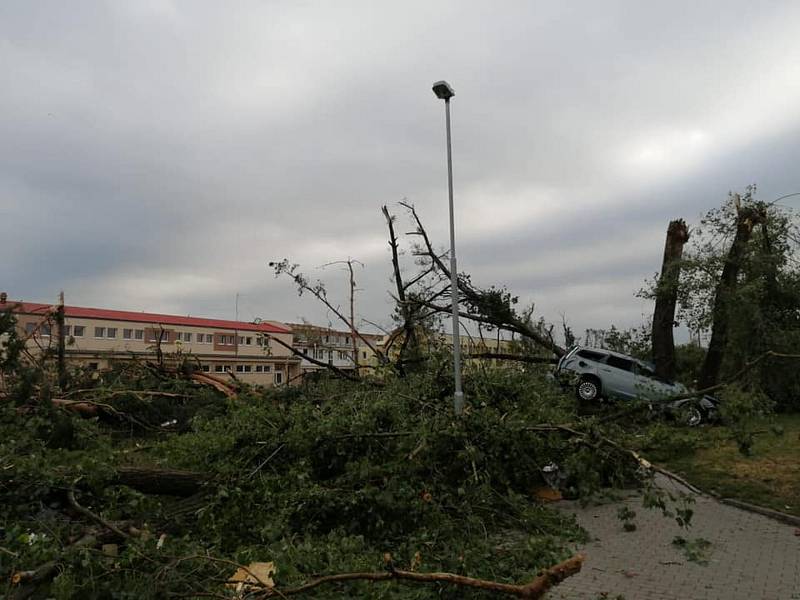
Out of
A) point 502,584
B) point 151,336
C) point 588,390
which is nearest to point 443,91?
point 502,584

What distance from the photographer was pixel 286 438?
5930 mm

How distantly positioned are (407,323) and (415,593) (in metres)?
9.27

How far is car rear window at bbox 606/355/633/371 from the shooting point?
517 inches

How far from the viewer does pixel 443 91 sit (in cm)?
780

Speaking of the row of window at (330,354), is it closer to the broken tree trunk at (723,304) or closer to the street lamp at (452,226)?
the street lamp at (452,226)

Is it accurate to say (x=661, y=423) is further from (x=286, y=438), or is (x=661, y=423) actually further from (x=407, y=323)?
(x=407, y=323)

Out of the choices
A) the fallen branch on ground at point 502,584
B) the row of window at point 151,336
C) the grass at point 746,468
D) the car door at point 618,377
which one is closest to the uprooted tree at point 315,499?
the fallen branch on ground at point 502,584

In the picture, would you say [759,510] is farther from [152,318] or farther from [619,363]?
[152,318]

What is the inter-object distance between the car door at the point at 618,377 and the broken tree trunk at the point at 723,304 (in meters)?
4.90

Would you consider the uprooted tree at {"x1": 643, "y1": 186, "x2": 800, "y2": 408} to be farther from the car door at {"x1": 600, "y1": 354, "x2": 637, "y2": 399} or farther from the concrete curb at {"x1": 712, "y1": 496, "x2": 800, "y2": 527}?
the concrete curb at {"x1": 712, "y1": 496, "x2": 800, "y2": 527}

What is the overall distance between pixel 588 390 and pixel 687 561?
7.86 metres

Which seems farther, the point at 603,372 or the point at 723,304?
the point at 723,304

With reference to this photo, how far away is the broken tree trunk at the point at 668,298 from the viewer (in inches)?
624

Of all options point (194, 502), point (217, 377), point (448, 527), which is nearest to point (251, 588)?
point (448, 527)
